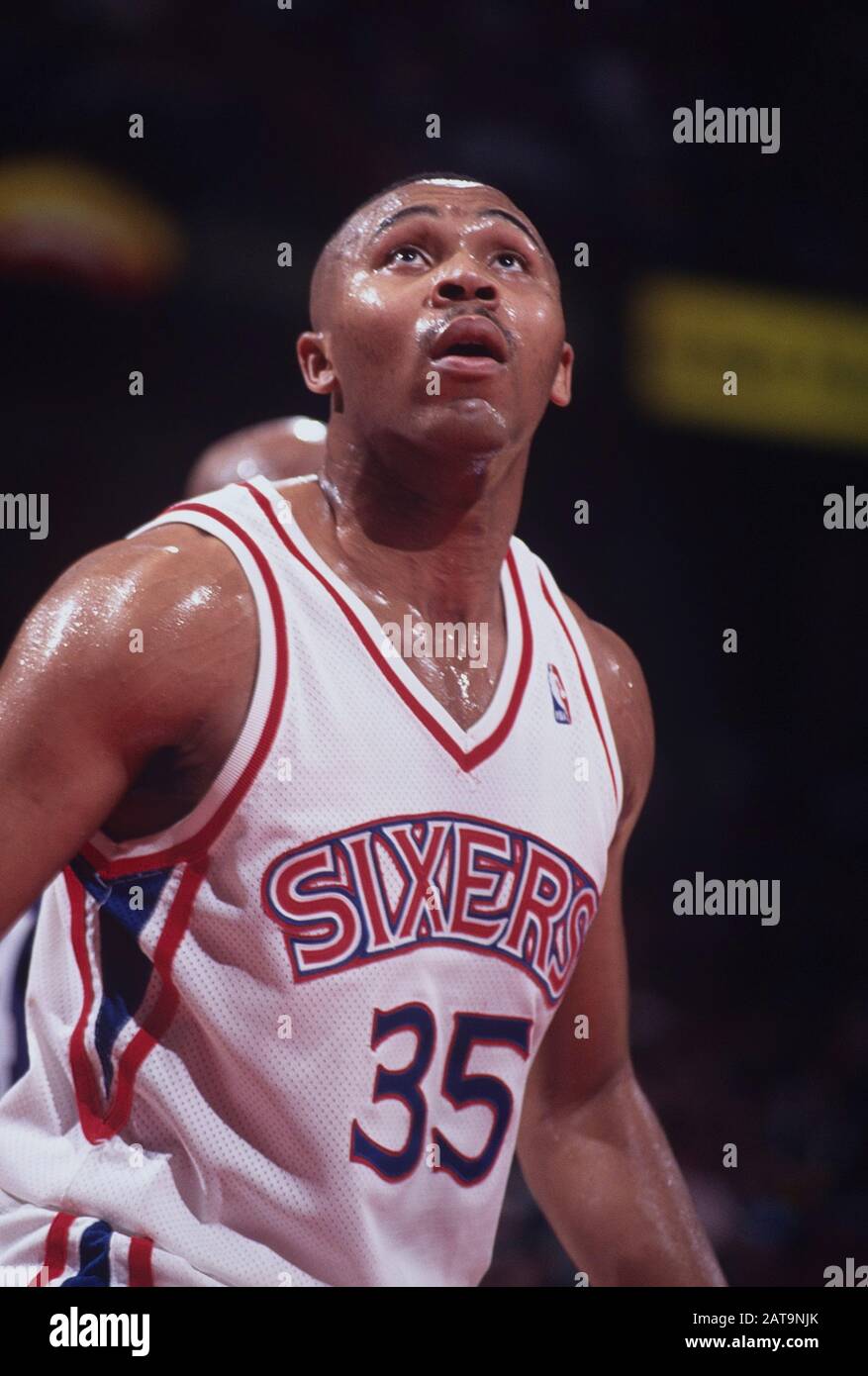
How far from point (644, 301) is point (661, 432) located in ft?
2.68

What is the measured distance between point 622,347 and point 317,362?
5.76 m

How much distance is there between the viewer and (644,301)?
25.5 ft

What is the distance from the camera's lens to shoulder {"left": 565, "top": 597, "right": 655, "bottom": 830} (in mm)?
2438

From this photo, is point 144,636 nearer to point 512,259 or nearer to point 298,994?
point 298,994

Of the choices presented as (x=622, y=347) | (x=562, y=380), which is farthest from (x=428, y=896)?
(x=622, y=347)

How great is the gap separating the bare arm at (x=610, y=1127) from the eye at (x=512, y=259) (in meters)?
0.56

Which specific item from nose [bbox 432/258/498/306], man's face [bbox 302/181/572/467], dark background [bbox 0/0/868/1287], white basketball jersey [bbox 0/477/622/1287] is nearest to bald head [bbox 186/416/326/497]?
man's face [bbox 302/181/572/467]

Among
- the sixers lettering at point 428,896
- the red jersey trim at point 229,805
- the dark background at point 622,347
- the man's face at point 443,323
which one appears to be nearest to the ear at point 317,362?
the man's face at point 443,323

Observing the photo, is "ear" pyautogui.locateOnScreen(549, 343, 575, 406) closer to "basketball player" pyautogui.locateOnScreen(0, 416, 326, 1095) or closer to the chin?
the chin

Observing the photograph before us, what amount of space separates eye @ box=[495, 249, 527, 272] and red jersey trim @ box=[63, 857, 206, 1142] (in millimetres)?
946

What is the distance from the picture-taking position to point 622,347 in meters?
7.91

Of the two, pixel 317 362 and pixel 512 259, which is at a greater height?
pixel 512 259

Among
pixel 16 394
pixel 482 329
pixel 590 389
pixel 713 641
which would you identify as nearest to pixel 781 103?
pixel 590 389
